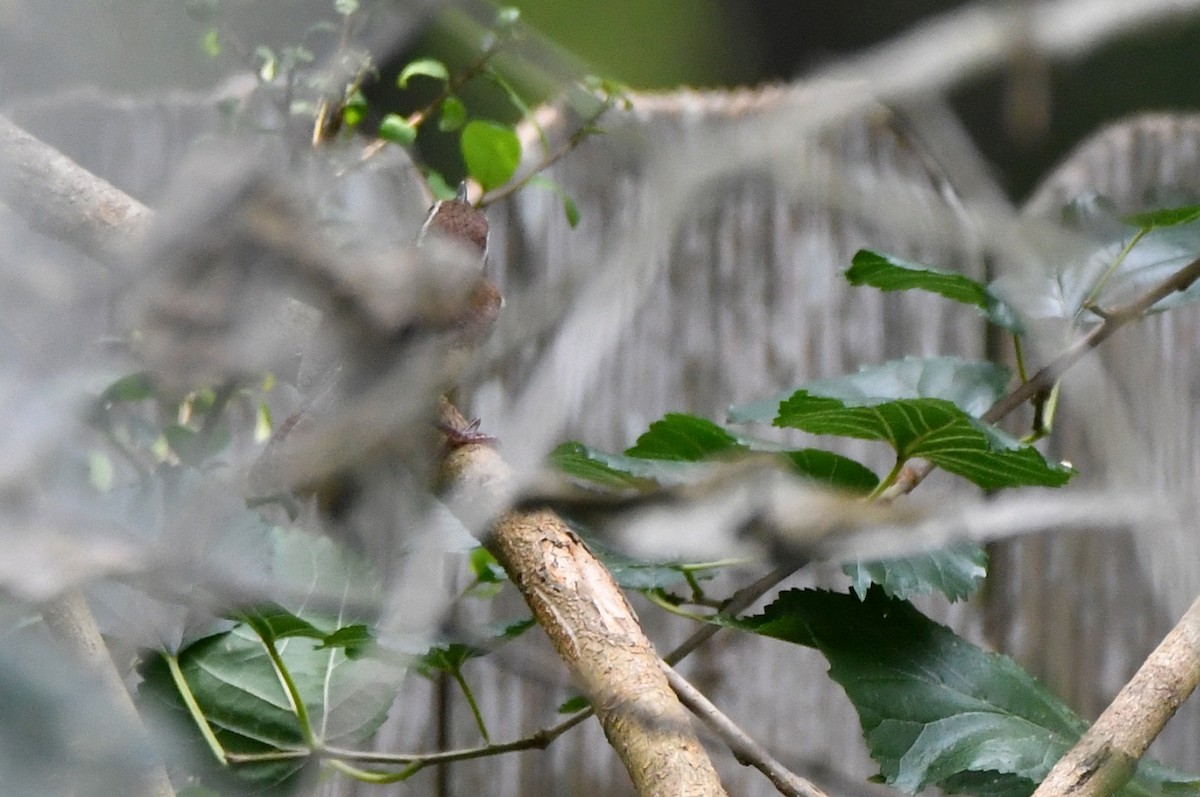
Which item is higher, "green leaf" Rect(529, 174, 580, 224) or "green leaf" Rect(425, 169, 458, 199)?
"green leaf" Rect(425, 169, 458, 199)

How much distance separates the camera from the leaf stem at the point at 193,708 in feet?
2.36

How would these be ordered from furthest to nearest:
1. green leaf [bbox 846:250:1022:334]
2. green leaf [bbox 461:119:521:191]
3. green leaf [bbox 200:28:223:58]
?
green leaf [bbox 461:119:521:191] → green leaf [bbox 846:250:1022:334] → green leaf [bbox 200:28:223:58]

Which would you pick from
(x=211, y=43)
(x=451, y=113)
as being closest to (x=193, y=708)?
(x=211, y=43)

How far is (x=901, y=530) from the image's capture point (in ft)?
0.97

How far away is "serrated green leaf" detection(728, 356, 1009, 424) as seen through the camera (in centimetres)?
79

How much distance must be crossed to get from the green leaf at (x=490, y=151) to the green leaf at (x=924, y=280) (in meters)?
0.29

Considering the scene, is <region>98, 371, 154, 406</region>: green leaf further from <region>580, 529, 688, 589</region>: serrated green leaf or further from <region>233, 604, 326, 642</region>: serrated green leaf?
<region>580, 529, 688, 589</region>: serrated green leaf

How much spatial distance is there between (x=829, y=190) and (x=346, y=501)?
Answer: 0.29m

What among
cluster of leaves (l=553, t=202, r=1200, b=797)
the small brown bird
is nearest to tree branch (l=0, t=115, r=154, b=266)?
the small brown bird

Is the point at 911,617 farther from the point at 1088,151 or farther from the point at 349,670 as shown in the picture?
the point at 1088,151

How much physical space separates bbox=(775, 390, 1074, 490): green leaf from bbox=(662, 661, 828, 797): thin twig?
0.17 metres

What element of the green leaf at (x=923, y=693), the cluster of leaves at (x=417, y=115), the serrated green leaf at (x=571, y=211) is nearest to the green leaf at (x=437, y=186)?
the cluster of leaves at (x=417, y=115)

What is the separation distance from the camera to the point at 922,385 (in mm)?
807

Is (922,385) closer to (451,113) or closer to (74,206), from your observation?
(451,113)
